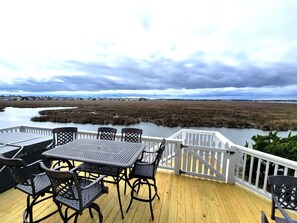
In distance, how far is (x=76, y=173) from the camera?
2393 mm

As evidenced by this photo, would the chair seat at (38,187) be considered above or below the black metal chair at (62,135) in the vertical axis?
below

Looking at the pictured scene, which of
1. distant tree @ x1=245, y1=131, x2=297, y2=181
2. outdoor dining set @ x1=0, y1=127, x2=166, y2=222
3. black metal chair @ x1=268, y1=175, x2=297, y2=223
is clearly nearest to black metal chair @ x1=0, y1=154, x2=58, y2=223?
outdoor dining set @ x1=0, y1=127, x2=166, y2=222

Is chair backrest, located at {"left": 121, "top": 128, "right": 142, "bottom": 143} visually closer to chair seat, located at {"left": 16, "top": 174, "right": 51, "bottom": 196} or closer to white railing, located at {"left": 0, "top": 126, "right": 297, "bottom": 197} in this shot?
white railing, located at {"left": 0, "top": 126, "right": 297, "bottom": 197}

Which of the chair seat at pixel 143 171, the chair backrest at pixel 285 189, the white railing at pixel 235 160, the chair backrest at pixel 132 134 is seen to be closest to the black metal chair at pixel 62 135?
the white railing at pixel 235 160

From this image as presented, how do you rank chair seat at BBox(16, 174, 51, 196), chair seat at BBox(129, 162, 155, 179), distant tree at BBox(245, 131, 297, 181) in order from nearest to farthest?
chair seat at BBox(16, 174, 51, 196), chair seat at BBox(129, 162, 155, 179), distant tree at BBox(245, 131, 297, 181)

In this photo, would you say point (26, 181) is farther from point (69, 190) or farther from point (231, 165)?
point (231, 165)

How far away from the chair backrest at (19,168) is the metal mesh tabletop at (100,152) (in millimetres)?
473

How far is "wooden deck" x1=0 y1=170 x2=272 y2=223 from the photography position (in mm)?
2123

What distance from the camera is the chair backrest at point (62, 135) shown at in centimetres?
326

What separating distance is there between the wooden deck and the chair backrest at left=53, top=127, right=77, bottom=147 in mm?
1060

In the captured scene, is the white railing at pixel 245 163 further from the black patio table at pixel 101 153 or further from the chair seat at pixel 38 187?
the chair seat at pixel 38 187

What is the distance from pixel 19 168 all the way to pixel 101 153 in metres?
0.96

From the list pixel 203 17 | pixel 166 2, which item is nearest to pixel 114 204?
pixel 166 2

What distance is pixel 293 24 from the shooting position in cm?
402
